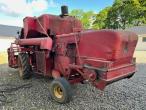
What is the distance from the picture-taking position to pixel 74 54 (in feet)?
19.9

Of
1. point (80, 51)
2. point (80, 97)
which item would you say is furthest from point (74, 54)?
point (80, 97)

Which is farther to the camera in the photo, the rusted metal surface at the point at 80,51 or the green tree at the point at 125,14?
the green tree at the point at 125,14

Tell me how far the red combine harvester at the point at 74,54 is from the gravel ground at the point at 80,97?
0.41 m

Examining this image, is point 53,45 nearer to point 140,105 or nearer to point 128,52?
point 128,52

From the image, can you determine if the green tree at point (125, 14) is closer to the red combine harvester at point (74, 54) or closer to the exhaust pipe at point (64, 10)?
the exhaust pipe at point (64, 10)

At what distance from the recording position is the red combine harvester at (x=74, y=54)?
500 centimetres

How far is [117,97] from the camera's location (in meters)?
6.15

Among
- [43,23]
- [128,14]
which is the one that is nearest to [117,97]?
[43,23]

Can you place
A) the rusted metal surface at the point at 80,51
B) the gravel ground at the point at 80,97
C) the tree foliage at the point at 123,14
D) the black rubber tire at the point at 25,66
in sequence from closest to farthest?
the rusted metal surface at the point at 80,51
the gravel ground at the point at 80,97
the black rubber tire at the point at 25,66
the tree foliage at the point at 123,14

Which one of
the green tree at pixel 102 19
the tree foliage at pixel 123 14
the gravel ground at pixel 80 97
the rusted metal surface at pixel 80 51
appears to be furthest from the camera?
the green tree at pixel 102 19

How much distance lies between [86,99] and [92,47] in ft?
5.15

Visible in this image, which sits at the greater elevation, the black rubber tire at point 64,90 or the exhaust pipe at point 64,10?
the exhaust pipe at point 64,10

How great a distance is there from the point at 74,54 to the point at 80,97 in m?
1.24

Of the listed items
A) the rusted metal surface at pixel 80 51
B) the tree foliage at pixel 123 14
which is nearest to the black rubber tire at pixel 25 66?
the rusted metal surface at pixel 80 51
